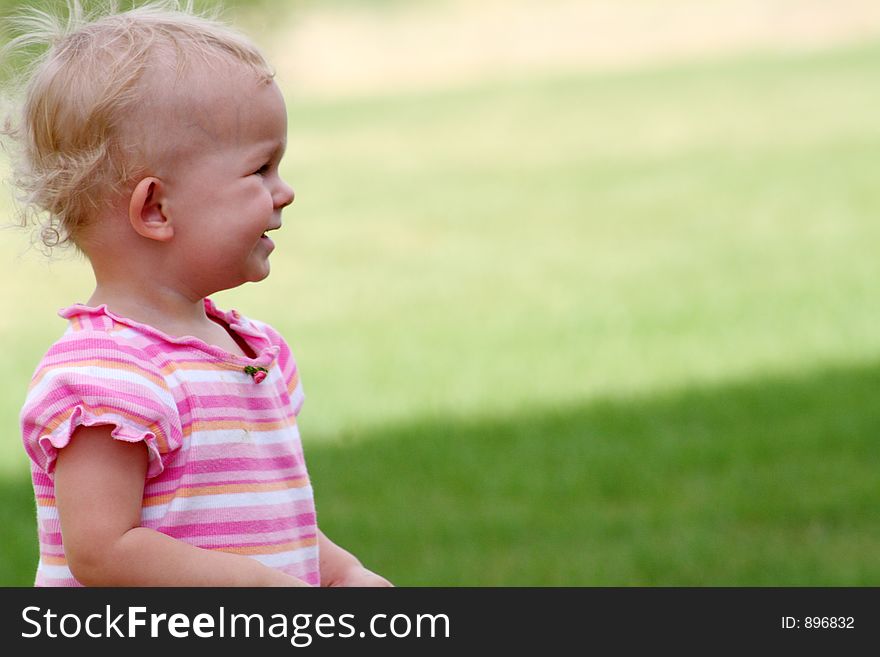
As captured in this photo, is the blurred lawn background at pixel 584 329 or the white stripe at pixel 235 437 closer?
the white stripe at pixel 235 437

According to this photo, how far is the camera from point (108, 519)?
1909 millimetres

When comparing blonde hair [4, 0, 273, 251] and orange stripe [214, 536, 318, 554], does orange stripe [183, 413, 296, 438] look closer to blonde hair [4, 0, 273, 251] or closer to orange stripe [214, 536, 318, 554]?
orange stripe [214, 536, 318, 554]

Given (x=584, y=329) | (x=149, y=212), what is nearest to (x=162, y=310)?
(x=149, y=212)

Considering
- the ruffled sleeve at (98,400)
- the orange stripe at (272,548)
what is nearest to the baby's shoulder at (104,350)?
the ruffled sleeve at (98,400)

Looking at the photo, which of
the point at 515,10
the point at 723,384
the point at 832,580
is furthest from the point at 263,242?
the point at 515,10

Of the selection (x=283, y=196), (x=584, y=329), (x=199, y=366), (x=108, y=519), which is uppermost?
(x=584, y=329)

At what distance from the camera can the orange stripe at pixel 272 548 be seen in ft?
6.78

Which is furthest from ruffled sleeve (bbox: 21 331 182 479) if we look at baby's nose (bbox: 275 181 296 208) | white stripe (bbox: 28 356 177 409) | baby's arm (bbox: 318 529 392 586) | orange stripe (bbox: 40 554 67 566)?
baby's arm (bbox: 318 529 392 586)

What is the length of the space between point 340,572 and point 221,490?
0.36 metres

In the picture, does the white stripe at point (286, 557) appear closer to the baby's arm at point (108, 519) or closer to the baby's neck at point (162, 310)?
the baby's arm at point (108, 519)

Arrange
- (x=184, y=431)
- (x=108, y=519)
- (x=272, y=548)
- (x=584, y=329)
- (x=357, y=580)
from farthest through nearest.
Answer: (x=584, y=329) < (x=357, y=580) < (x=272, y=548) < (x=184, y=431) < (x=108, y=519)

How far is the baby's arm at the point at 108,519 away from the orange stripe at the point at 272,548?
0.12 metres

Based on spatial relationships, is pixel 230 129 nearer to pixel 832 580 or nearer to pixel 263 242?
pixel 263 242

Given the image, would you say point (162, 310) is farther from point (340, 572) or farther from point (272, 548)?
point (340, 572)
